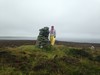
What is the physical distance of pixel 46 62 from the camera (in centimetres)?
2222

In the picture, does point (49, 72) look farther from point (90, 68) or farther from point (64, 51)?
point (64, 51)

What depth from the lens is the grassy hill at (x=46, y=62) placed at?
2038cm

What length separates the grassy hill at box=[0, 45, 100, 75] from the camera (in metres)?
20.4

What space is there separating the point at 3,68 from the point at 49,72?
3610 millimetres

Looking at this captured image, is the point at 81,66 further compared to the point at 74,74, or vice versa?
the point at 81,66

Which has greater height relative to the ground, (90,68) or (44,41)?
(44,41)

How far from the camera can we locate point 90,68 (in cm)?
2244

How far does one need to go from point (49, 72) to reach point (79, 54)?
7872 mm

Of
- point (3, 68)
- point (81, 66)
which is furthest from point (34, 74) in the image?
point (81, 66)

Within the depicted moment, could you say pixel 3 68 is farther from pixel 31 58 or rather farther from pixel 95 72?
pixel 95 72

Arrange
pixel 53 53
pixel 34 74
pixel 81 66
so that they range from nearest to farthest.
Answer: pixel 34 74, pixel 81 66, pixel 53 53

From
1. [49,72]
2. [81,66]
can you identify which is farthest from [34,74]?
[81,66]

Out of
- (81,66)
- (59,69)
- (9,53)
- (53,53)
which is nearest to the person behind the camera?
(59,69)

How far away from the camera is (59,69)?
68.6 feet
